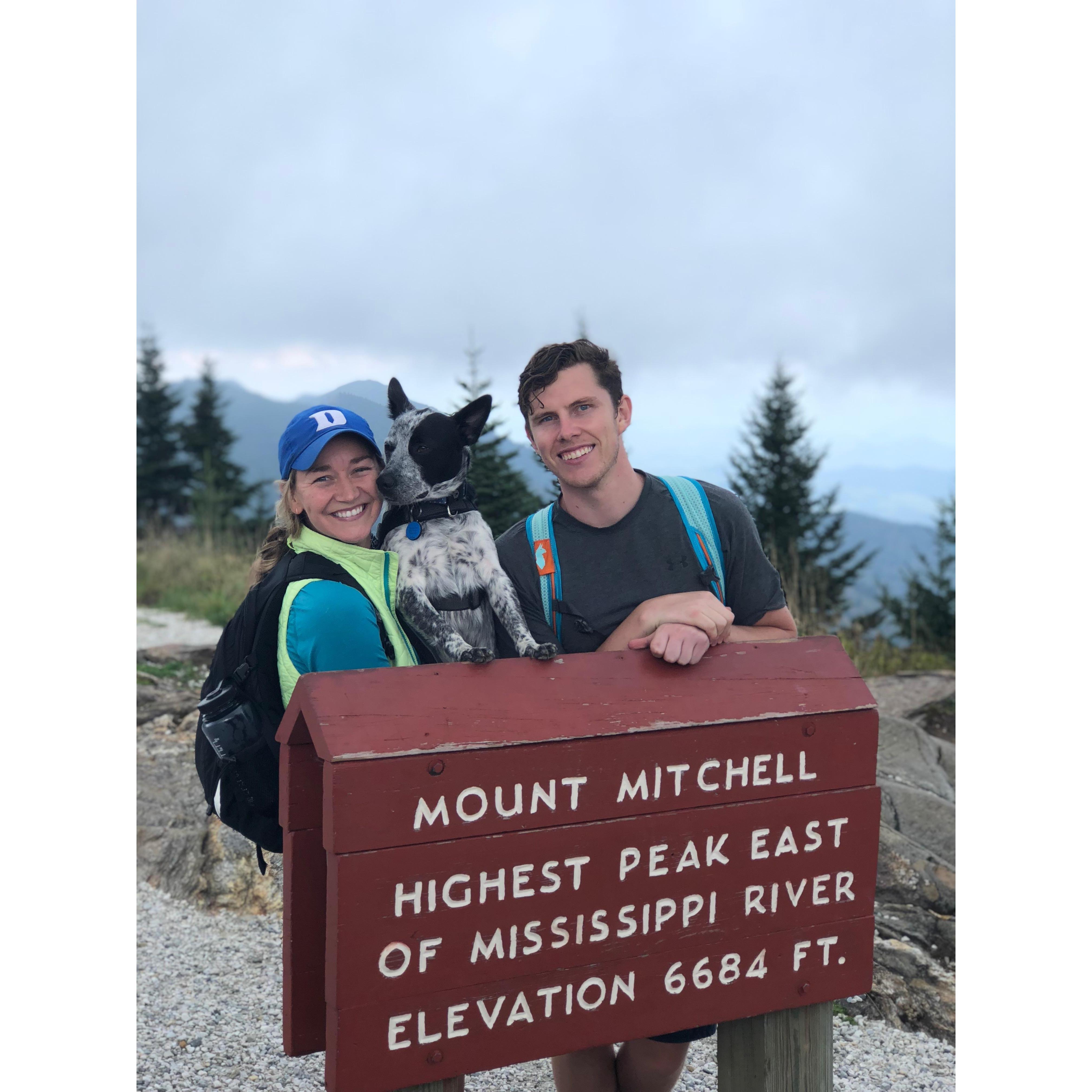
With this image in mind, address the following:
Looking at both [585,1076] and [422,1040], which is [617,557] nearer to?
[422,1040]

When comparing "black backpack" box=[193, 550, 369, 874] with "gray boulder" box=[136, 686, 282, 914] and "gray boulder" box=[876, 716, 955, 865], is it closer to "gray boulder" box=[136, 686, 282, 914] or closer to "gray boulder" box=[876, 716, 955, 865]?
"gray boulder" box=[136, 686, 282, 914]

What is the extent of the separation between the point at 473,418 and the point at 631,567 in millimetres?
600

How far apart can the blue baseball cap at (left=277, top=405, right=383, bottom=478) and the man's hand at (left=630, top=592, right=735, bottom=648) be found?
2.63 feet

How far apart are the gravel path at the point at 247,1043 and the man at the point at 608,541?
138 centimetres

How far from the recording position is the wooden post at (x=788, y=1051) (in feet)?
8.02

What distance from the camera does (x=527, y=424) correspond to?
2.63 metres

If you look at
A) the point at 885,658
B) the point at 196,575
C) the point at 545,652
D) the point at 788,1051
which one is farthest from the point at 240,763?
the point at 196,575

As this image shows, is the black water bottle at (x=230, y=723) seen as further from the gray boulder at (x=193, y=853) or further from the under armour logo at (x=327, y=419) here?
the gray boulder at (x=193, y=853)

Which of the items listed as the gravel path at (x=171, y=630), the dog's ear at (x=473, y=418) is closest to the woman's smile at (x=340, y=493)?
the dog's ear at (x=473, y=418)

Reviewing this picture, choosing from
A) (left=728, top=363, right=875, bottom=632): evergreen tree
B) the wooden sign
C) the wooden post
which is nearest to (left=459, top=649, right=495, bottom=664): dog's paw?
the wooden sign

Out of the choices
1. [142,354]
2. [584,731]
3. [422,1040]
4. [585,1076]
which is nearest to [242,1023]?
[585,1076]

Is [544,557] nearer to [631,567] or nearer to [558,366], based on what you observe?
[631,567]

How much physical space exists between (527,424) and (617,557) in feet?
1.47

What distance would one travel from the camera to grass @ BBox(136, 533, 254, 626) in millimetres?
11641
